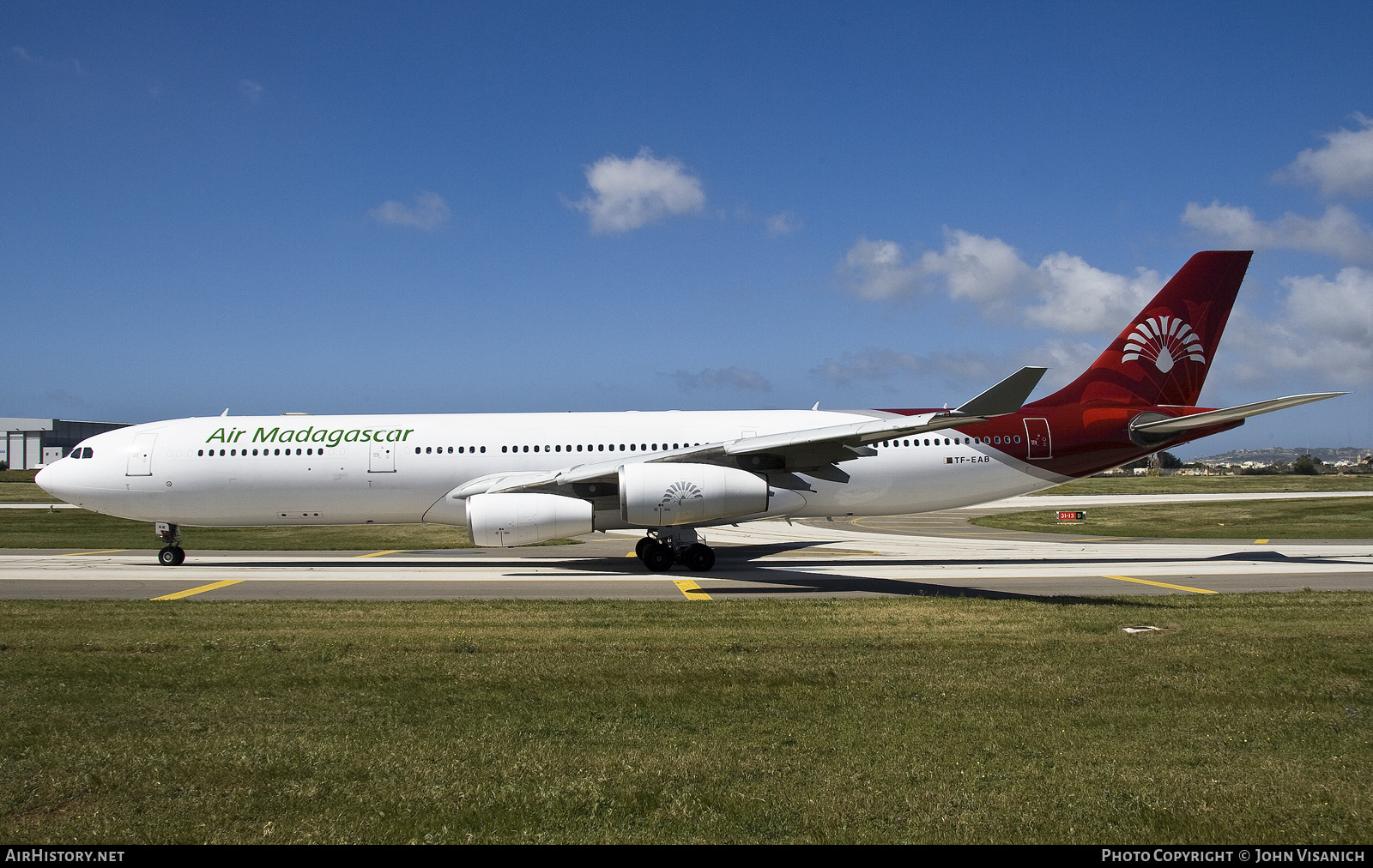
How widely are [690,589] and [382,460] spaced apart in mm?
8852

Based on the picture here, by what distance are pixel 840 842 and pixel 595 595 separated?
11301 millimetres

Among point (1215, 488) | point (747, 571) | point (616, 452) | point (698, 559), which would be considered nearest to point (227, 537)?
point (616, 452)

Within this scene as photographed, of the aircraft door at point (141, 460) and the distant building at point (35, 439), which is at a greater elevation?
the distant building at point (35, 439)

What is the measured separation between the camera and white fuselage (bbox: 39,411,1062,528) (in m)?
20.9

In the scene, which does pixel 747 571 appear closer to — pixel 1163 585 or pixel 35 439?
pixel 1163 585

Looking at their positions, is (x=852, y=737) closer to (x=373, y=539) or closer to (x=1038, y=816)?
(x=1038, y=816)

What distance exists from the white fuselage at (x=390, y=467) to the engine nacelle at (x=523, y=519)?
2.84 m

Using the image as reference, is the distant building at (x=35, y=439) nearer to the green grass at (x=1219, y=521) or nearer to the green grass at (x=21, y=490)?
the green grass at (x=21, y=490)

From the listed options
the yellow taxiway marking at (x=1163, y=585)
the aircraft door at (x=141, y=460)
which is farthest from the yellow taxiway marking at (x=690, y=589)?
the aircraft door at (x=141, y=460)

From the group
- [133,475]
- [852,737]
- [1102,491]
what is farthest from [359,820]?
[1102,491]

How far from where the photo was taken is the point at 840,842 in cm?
465

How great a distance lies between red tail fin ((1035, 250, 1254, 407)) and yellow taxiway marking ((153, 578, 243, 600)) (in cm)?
1892

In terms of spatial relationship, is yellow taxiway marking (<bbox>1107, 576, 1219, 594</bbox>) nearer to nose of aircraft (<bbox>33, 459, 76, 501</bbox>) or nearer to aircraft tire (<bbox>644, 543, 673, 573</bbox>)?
aircraft tire (<bbox>644, 543, 673, 573</bbox>)

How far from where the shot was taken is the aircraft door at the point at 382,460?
20859 millimetres
